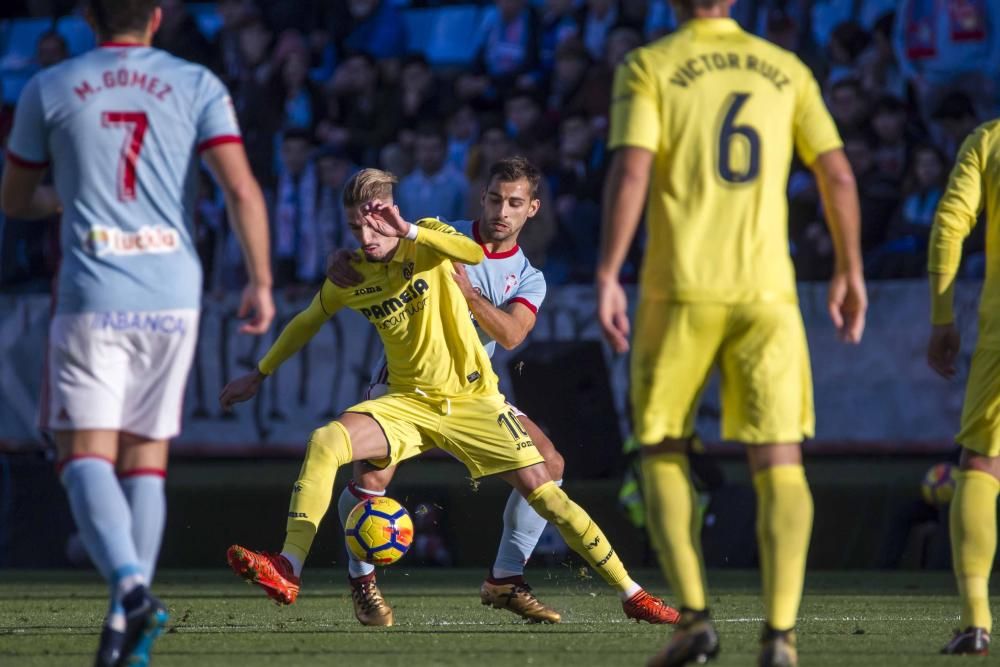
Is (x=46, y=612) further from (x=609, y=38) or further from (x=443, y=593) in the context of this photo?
(x=609, y=38)

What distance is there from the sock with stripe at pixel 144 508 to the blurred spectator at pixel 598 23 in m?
10.8

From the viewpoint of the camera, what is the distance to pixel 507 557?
8.41 metres

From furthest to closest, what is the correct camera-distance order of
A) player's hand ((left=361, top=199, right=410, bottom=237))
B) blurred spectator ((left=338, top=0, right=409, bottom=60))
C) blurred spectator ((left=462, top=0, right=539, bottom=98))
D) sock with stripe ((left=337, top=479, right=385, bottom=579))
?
blurred spectator ((left=338, top=0, right=409, bottom=60)), blurred spectator ((left=462, top=0, right=539, bottom=98)), sock with stripe ((left=337, top=479, right=385, bottom=579)), player's hand ((left=361, top=199, right=410, bottom=237))

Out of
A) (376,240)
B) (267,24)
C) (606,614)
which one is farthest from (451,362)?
(267,24)

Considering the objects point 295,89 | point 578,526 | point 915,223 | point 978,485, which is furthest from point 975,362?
point 295,89

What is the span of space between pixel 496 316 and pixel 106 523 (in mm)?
2903

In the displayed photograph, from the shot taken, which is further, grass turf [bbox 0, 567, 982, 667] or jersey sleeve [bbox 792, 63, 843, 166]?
grass turf [bbox 0, 567, 982, 667]

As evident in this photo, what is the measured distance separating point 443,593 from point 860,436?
429 cm

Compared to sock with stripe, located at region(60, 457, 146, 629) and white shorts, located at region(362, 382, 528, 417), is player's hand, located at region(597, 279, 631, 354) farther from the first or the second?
white shorts, located at region(362, 382, 528, 417)

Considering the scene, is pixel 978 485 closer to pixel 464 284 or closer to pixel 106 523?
pixel 464 284

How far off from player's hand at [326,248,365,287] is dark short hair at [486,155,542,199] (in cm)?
91

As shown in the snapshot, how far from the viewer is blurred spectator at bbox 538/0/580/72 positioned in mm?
16188

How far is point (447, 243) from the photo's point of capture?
7.48m

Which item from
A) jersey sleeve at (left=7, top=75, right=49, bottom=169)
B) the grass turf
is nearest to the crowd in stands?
the grass turf
